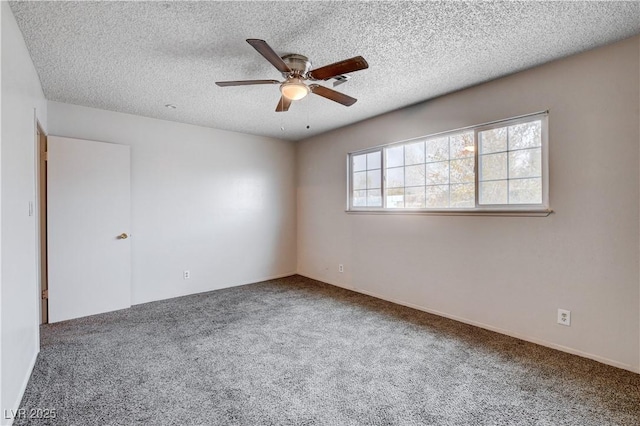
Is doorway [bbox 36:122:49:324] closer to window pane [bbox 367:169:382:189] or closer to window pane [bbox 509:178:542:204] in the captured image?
window pane [bbox 367:169:382:189]

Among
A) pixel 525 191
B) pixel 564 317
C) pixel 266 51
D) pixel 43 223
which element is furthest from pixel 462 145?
pixel 43 223

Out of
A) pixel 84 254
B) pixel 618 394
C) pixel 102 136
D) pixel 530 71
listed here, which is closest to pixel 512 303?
pixel 618 394

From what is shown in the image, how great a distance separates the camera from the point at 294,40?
227cm

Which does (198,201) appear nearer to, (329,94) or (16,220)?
(16,220)

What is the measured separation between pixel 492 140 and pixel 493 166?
10.2 inches

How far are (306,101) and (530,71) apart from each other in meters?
2.16

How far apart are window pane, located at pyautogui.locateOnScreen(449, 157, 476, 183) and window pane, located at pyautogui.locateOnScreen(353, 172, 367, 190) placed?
1.32 meters

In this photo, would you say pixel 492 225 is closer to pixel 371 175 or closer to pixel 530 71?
pixel 530 71

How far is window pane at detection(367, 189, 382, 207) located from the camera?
14.0ft

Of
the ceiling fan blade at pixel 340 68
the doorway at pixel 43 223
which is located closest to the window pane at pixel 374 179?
the ceiling fan blade at pixel 340 68

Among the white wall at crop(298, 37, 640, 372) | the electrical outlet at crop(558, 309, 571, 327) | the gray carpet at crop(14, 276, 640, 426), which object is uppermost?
the white wall at crop(298, 37, 640, 372)

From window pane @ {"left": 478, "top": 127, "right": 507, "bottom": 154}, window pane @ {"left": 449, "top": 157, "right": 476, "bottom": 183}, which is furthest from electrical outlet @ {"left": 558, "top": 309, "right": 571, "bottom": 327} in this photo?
window pane @ {"left": 478, "top": 127, "right": 507, "bottom": 154}

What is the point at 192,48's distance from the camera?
2.38 metres

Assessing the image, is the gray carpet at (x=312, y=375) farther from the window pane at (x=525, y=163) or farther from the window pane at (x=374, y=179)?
the window pane at (x=374, y=179)
